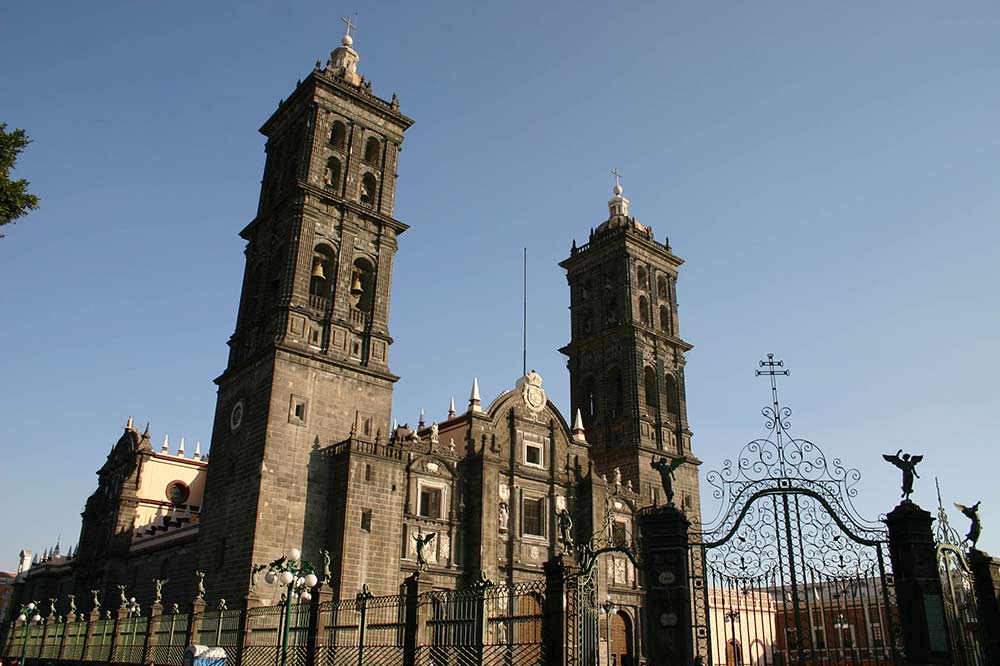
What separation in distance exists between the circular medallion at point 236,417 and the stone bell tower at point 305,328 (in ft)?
0.39

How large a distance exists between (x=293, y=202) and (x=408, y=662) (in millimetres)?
25197

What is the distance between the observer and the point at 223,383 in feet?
124

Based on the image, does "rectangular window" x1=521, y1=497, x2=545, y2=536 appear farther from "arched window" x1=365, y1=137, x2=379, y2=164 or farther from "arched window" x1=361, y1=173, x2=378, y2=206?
"arched window" x1=365, y1=137, x2=379, y2=164

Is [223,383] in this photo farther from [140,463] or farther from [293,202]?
[140,463]

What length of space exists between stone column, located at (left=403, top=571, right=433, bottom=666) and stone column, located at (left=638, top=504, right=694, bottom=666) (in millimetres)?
4795

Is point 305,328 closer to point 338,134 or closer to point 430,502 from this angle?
point 430,502

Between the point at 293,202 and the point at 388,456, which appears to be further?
the point at 293,202

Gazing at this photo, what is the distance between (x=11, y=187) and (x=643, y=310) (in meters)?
39.0

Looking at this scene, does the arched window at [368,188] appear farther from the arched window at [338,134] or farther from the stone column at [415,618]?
the stone column at [415,618]

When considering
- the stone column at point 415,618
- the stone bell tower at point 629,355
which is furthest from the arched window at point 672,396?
the stone column at point 415,618

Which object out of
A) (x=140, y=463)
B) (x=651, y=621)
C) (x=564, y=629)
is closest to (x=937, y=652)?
(x=651, y=621)

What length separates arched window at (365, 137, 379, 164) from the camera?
42.4m

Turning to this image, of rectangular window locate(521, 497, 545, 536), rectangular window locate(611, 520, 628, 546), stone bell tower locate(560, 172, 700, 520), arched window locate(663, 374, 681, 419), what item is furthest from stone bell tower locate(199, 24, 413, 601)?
arched window locate(663, 374, 681, 419)

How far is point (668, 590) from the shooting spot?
17094 millimetres
